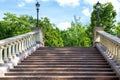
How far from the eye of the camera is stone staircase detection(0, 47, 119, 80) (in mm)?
8852

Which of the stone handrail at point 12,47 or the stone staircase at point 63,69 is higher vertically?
the stone handrail at point 12,47

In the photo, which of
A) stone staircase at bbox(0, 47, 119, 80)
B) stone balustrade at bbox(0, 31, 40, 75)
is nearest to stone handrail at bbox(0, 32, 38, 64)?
stone balustrade at bbox(0, 31, 40, 75)

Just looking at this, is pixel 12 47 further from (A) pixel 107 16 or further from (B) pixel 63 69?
(A) pixel 107 16

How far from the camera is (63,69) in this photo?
32.7ft

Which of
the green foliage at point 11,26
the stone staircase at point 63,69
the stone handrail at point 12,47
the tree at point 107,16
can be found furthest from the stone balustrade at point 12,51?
the green foliage at point 11,26

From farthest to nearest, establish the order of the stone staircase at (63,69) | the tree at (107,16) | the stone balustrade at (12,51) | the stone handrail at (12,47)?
the tree at (107,16) → the stone handrail at (12,47) → the stone balustrade at (12,51) → the stone staircase at (63,69)

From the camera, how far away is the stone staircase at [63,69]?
348 inches

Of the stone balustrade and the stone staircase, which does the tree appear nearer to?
the stone balustrade

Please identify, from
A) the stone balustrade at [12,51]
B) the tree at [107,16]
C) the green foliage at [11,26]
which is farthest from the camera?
the green foliage at [11,26]

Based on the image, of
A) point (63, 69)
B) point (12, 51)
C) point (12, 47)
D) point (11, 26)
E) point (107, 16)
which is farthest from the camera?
point (11, 26)

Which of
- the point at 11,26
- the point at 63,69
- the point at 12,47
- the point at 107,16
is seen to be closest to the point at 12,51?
the point at 12,47

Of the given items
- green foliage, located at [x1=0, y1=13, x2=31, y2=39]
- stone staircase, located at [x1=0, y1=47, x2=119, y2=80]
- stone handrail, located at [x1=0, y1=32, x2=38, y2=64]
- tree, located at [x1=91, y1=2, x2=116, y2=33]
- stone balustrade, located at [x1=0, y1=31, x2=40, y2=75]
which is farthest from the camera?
green foliage, located at [x1=0, y1=13, x2=31, y2=39]

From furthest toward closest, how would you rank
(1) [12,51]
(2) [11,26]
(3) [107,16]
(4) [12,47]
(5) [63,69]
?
(2) [11,26] → (3) [107,16] → (4) [12,47] → (1) [12,51] → (5) [63,69]

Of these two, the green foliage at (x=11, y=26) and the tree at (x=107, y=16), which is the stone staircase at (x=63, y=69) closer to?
the tree at (x=107, y=16)
